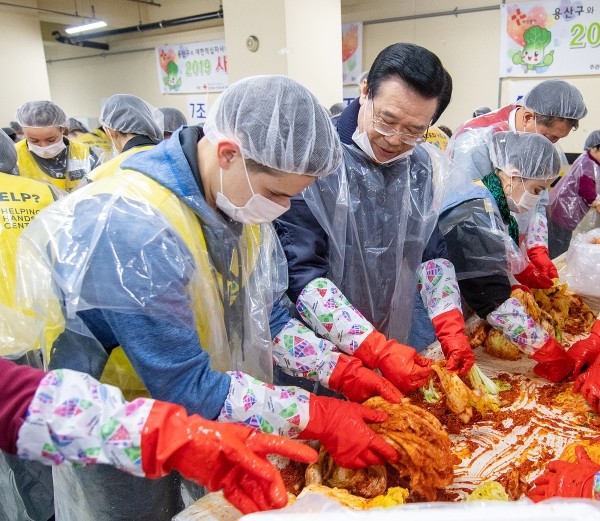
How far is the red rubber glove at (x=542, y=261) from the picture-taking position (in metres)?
2.93

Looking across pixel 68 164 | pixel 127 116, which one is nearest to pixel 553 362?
pixel 127 116

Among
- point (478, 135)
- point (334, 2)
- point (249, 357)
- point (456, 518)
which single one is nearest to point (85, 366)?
point (249, 357)

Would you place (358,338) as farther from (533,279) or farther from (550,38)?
(550,38)

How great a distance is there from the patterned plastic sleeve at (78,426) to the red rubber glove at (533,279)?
7.21ft

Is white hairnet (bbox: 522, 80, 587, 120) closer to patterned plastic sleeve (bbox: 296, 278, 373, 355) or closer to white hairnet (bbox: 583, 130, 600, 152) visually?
white hairnet (bbox: 583, 130, 600, 152)

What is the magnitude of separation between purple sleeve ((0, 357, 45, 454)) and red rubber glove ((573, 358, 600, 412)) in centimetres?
173

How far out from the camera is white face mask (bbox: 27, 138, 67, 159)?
431cm

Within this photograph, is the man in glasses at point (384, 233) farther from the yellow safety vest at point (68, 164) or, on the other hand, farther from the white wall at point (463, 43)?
the white wall at point (463, 43)

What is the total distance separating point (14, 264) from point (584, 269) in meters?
2.79

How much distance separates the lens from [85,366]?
1.27 metres

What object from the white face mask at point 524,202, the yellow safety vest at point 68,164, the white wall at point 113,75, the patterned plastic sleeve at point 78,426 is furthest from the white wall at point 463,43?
the patterned plastic sleeve at point 78,426

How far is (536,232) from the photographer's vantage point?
10.3 ft

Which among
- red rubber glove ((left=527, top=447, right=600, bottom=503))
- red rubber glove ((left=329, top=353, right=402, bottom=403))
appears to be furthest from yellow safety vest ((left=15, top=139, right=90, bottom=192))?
red rubber glove ((left=527, top=447, right=600, bottom=503))

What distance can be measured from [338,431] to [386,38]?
699cm
